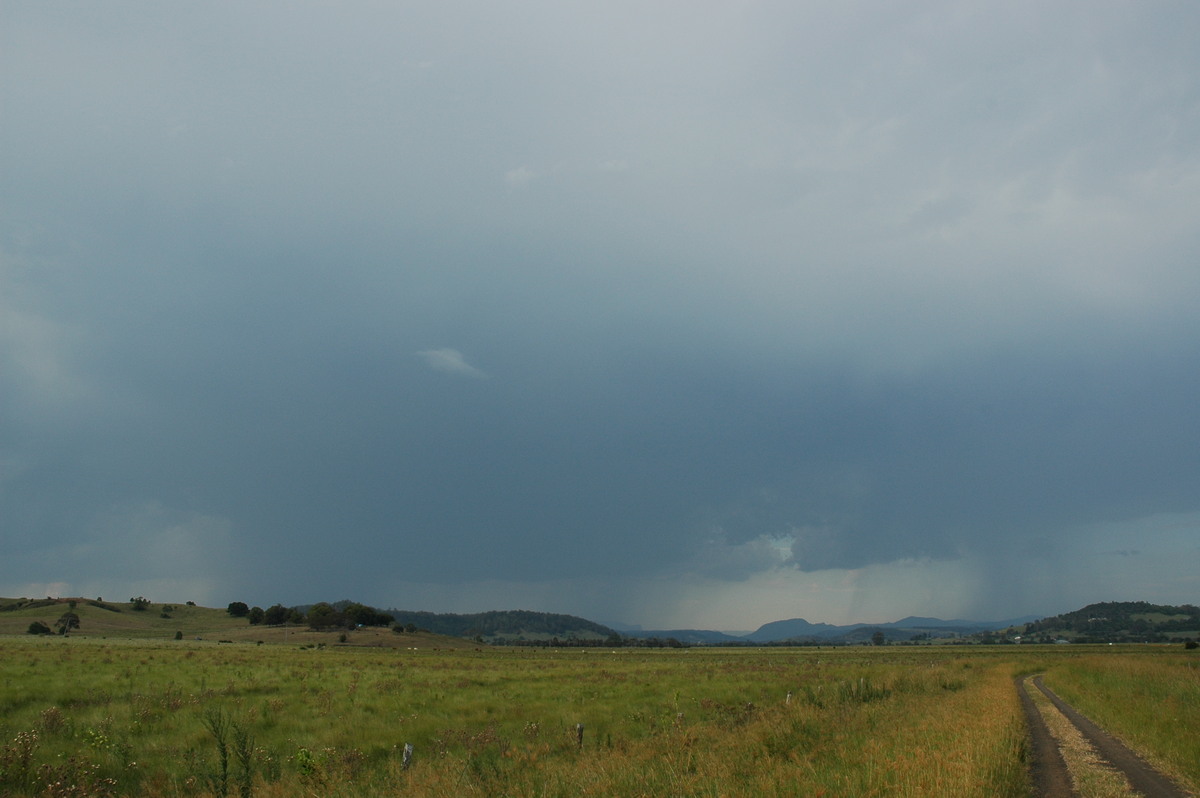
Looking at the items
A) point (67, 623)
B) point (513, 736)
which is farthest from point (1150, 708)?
point (67, 623)

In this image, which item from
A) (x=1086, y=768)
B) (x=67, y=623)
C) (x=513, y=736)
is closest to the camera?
(x=1086, y=768)

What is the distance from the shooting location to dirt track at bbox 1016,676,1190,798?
12.7 meters

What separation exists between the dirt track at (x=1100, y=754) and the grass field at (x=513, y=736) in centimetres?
47

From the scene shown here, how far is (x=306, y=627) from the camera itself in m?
155

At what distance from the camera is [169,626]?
157 m

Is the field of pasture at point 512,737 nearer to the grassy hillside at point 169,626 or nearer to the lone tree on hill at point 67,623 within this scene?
the grassy hillside at point 169,626

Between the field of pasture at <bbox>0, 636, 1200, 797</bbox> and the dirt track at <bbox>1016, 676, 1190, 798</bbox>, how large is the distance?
0.52 m

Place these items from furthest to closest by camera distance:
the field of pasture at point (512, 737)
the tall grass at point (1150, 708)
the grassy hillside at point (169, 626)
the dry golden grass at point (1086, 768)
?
the grassy hillside at point (169, 626)
the tall grass at point (1150, 708)
the dry golden grass at point (1086, 768)
the field of pasture at point (512, 737)

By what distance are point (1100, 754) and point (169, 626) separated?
613 feet

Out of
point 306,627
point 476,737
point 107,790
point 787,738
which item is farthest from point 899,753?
point 306,627

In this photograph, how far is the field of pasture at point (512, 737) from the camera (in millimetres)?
11695

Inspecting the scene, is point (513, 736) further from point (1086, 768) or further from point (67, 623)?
point (67, 623)

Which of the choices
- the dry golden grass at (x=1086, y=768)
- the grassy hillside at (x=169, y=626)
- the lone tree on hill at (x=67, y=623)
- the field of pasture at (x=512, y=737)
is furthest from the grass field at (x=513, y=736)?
the lone tree on hill at (x=67, y=623)

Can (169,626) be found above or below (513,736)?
below
